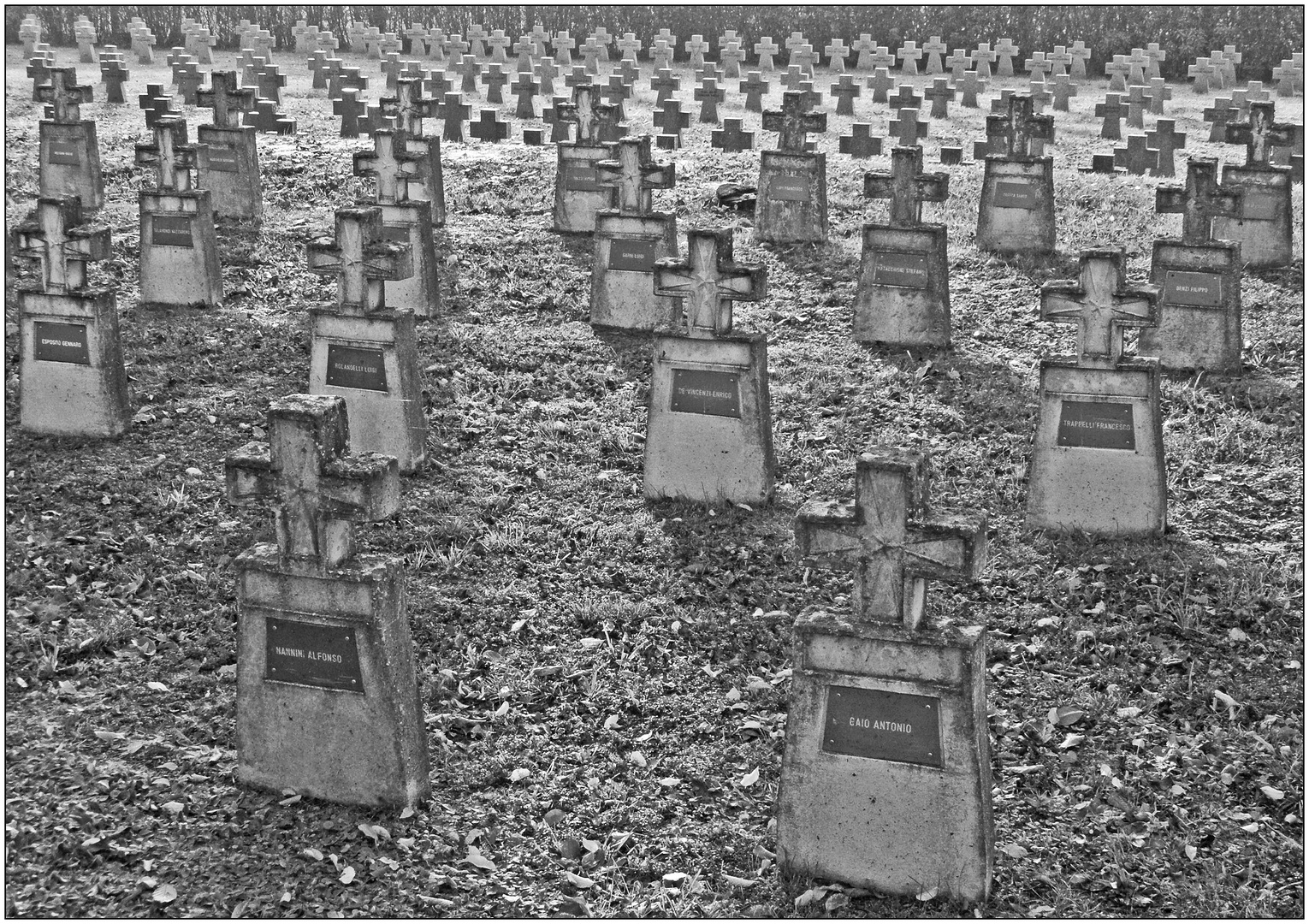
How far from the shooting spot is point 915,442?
9.91 metres

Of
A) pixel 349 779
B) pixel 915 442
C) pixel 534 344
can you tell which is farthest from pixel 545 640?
pixel 534 344

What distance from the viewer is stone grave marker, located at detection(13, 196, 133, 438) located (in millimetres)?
9602

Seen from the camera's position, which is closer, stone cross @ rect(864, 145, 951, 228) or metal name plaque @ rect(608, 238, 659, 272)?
stone cross @ rect(864, 145, 951, 228)

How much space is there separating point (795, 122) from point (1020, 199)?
7.54ft

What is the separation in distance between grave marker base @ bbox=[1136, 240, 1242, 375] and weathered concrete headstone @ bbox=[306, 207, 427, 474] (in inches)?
212

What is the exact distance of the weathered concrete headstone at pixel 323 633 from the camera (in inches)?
235

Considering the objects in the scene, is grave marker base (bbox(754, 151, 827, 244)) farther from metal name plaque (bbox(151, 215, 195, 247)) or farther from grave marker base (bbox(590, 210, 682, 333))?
metal name plaque (bbox(151, 215, 195, 247))

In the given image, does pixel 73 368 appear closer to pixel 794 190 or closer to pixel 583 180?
pixel 583 180

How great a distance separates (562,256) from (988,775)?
937 cm

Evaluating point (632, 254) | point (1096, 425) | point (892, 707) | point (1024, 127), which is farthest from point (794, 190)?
point (892, 707)

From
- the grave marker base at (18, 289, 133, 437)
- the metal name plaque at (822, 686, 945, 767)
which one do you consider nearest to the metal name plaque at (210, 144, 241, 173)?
the grave marker base at (18, 289, 133, 437)

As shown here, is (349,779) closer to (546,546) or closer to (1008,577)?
(546,546)

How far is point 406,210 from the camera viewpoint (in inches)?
485

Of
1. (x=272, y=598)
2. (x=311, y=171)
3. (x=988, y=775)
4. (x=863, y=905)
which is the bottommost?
(x=863, y=905)
